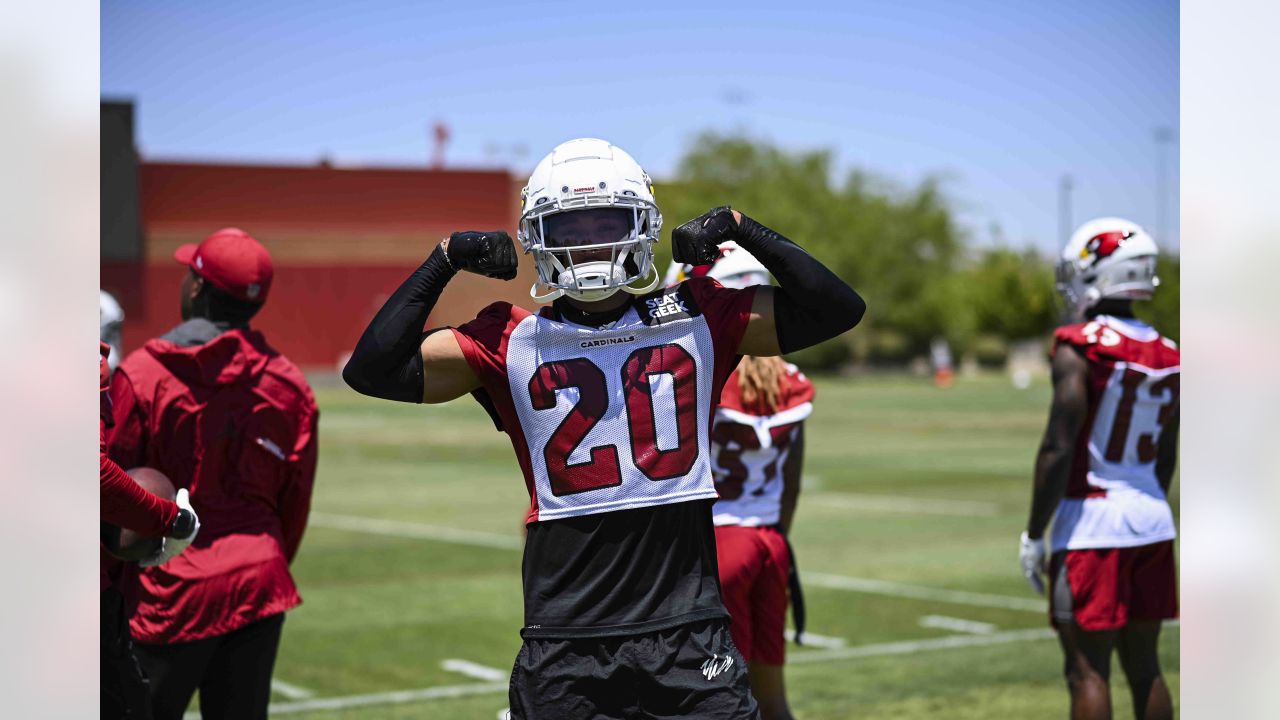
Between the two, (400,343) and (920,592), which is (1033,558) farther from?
(920,592)

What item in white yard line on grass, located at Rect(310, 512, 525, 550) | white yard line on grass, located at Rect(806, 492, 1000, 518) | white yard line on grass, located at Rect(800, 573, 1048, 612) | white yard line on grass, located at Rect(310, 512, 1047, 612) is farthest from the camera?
white yard line on grass, located at Rect(806, 492, 1000, 518)

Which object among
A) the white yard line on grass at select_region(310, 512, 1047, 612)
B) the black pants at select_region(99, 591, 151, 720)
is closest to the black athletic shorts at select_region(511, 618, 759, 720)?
the black pants at select_region(99, 591, 151, 720)

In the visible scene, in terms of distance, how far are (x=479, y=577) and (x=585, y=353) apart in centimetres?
863

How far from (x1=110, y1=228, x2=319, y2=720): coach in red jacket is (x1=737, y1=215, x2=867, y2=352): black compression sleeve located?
2.15 m

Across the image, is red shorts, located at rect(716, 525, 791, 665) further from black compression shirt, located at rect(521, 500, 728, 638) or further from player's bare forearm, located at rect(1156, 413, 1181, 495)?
black compression shirt, located at rect(521, 500, 728, 638)

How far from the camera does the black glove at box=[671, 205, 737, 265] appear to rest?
3547 mm

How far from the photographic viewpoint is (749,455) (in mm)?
5871

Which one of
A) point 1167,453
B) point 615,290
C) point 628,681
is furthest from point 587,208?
point 1167,453

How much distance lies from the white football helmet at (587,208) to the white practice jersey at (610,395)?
0.11m

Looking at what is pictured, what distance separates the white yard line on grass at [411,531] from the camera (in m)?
14.1

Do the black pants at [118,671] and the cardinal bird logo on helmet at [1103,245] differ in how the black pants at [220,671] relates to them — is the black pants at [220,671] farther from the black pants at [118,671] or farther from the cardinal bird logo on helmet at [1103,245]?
the cardinal bird logo on helmet at [1103,245]
